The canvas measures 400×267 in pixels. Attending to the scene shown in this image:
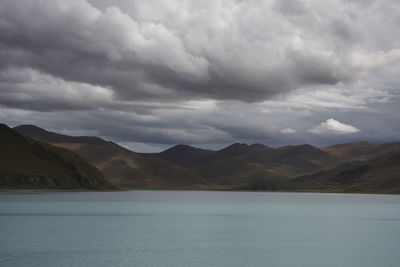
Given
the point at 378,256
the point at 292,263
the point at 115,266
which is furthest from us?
the point at 378,256

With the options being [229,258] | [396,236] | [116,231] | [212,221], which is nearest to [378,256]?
[229,258]

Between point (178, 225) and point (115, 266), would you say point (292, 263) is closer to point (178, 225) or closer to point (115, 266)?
point (115, 266)

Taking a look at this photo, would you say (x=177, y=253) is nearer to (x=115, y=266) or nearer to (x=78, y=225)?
(x=115, y=266)

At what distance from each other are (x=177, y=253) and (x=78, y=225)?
119 feet

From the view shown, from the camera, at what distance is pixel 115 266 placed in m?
46.9

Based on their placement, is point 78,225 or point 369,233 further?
point 78,225

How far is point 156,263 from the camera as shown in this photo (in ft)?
161

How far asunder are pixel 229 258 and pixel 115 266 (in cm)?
1349

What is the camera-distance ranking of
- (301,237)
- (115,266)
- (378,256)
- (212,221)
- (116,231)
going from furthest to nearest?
1. (212,221)
2. (116,231)
3. (301,237)
4. (378,256)
5. (115,266)

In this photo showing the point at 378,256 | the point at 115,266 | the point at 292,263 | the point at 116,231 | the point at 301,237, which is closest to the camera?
the point at 115,266

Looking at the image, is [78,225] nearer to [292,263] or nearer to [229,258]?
[229,258]

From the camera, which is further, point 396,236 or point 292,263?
point 396,236

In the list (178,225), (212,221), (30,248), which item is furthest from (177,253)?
(212,221)

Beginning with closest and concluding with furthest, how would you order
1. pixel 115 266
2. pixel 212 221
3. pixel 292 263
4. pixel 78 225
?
1. pixel 115 266
2. pixel 292 263
3. pixel 78 225
4. pixel 212 221
